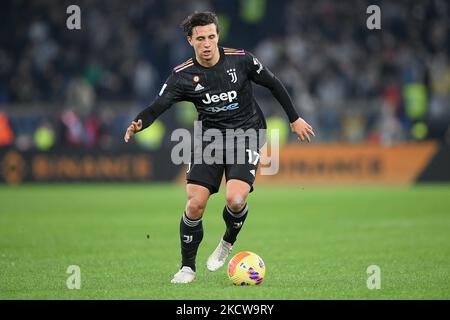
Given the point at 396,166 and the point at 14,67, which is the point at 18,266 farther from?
the point at 14,67

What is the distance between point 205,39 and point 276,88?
35.4 inches

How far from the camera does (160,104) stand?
8219mm

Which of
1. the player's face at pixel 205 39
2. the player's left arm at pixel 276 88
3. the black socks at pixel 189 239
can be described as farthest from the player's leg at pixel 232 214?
the player's face at pixel 205 39

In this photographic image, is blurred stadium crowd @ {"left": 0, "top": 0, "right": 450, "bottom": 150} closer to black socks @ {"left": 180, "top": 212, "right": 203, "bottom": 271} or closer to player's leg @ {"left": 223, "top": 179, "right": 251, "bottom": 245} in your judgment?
player's leg @ {"left": 223, "top": 179, "right": 251, "bottom": 245}

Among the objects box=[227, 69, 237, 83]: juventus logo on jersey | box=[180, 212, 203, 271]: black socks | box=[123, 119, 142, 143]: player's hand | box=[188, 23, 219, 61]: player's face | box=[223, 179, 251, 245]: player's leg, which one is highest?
box=[188, 23, 219, 61]: player's face

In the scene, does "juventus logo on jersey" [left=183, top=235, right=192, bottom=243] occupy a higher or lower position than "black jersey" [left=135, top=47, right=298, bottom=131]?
lower

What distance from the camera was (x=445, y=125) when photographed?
870 inches

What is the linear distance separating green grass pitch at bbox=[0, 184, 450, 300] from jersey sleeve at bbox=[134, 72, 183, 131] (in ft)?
4.83

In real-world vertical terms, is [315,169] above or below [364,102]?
below

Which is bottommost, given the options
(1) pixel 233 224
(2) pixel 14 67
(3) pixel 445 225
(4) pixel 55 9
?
(3) pixel 445 225

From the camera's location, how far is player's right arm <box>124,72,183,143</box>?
8.09m

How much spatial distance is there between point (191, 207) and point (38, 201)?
33.4 ft

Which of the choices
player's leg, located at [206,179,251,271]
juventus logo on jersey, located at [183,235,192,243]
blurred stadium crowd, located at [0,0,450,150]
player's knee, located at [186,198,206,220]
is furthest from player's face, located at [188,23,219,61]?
blurred stadium crowd, located at [0,0,450,150]

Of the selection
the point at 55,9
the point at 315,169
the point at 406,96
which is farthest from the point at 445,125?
the point at 55,9
